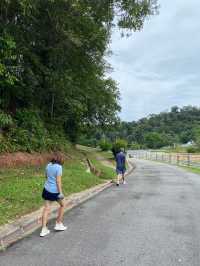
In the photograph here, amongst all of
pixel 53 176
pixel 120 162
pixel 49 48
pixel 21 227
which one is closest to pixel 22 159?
pixel 120 162

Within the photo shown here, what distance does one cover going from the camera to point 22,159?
15648mm

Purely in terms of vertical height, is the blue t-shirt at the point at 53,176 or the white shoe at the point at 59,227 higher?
the blue t-shirt at the point at 53,176

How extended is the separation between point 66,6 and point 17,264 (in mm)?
12343

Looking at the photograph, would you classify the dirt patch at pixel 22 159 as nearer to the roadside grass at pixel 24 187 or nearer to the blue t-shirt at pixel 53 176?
the roadside grass at pixel 24 187

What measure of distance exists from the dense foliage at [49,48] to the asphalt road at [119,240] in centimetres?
723

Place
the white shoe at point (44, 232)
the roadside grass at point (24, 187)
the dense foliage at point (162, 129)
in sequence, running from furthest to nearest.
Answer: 1. the dense foliage at point (162, 129)
2. the roadside grass at point (24, 187)
3. the white shoe at point (44, 232)

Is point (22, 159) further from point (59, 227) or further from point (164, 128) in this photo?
point (164, 128)

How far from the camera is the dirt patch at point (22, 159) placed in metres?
14.4

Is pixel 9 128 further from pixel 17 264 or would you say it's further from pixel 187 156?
pixel 187 156

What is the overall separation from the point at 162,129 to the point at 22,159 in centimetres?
12240

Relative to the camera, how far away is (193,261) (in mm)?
5309

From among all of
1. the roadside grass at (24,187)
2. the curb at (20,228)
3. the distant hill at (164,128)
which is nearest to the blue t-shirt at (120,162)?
the roadside grass at (24,187)

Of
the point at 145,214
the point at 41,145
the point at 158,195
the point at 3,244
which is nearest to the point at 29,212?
the point at 3,244

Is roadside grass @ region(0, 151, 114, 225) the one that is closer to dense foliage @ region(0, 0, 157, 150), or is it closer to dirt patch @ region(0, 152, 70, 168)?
dirt patch @ region(0, 152, 70, 168)
